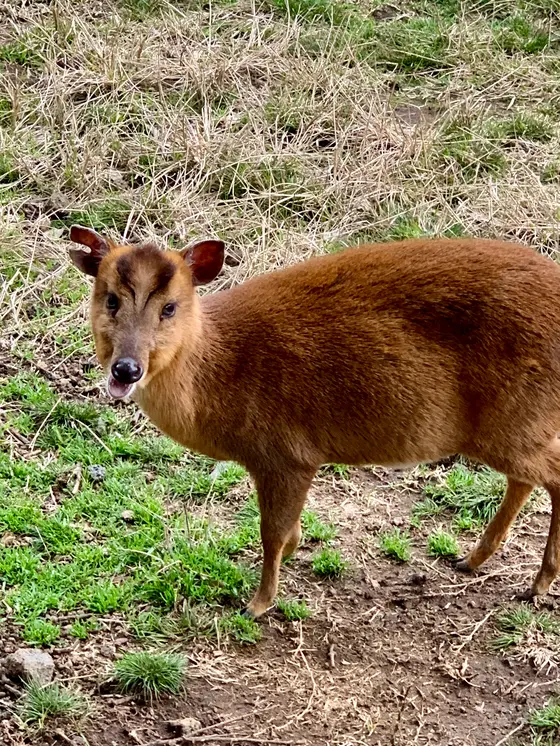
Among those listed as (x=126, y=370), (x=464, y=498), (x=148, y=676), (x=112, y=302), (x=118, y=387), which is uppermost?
(x=112, y=302)

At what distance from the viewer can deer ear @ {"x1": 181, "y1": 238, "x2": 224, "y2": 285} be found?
4414 millimetres

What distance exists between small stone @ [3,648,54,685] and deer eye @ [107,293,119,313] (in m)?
1.50

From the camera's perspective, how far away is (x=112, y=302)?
418cm

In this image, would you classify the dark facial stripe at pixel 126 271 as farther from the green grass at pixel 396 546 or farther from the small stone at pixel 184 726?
the green grass at pixel 396 546

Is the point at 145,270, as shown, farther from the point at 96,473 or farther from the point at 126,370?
the point at 96,473

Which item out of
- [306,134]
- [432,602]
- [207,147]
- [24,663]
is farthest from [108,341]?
[306,134]

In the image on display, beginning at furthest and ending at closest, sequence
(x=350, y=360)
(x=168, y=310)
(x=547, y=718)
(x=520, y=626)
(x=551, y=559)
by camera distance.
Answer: (x=551, y=559) < (x=520, y=626) < (x=350, y=360) < (x=168, y=310) < (x=547, y=718)

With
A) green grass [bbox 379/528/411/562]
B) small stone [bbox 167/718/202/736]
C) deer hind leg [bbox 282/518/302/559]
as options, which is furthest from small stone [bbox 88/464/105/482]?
small stone [bbox 167/718/202/736]

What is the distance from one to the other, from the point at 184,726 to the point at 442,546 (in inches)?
66.6

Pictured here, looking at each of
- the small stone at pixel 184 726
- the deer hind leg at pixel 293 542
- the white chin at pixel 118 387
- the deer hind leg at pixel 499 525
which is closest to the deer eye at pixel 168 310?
the white chin at pixel 118 387

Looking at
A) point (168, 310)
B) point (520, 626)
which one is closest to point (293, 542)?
point (520, 626)

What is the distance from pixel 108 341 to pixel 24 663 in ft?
4.55

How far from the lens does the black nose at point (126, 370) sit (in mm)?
3949

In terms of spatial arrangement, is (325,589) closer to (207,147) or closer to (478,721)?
(478,721)
